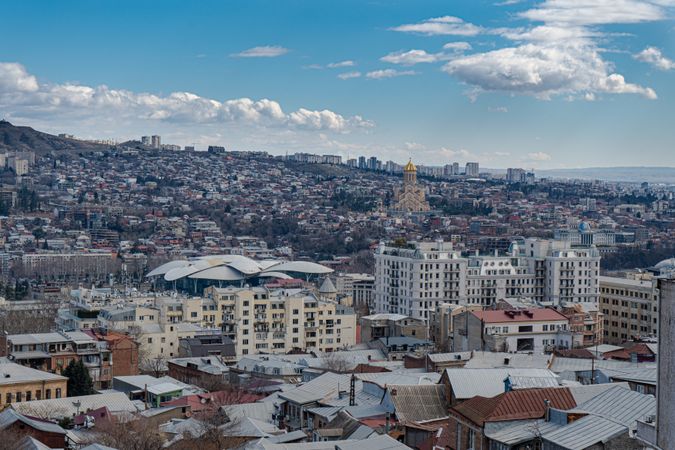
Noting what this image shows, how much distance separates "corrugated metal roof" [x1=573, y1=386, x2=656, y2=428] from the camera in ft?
48.2

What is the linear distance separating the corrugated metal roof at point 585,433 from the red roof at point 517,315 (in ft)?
78.5

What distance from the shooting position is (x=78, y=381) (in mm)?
30406

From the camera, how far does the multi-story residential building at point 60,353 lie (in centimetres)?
3384

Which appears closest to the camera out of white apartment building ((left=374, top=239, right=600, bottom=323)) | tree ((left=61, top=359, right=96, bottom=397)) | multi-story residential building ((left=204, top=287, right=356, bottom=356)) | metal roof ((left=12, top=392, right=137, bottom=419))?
metal roof ((left=12, top=392, right=137, bottom=419))

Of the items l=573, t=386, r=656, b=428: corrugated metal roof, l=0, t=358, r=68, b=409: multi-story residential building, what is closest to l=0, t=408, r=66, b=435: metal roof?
l=0, t=358, r=68, b=409: multi-story residential building

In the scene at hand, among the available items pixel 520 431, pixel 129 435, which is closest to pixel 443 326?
pixel 129 435

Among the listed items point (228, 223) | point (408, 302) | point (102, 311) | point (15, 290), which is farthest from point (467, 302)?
point (228, 223)

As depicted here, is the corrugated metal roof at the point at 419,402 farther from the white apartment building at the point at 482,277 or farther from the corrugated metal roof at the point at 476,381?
the white apartment building at the point at 482,277

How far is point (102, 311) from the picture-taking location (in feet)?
146

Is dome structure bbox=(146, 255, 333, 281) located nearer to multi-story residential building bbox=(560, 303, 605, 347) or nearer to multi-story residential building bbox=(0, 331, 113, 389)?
multi-story residential building bbox=(560, 303, 605, 347)

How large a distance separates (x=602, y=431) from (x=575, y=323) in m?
28.0

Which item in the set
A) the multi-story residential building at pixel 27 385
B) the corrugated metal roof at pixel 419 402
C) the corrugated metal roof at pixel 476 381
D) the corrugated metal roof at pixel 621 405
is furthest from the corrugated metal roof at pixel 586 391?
the multi-story residential building at pixel 27 385

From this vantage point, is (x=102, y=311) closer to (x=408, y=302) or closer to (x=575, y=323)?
(x=408, y=302)

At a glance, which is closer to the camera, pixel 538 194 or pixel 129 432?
pixel 129 432
